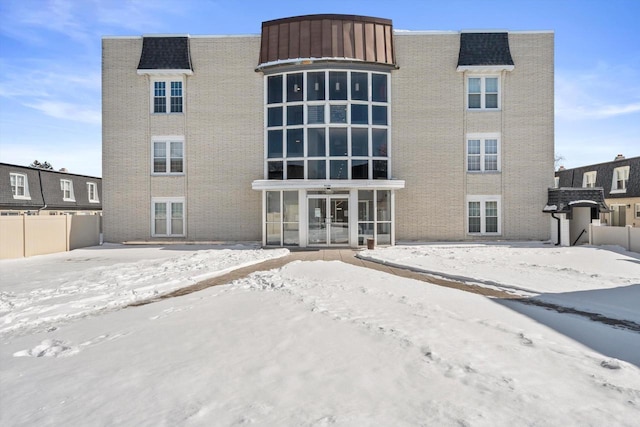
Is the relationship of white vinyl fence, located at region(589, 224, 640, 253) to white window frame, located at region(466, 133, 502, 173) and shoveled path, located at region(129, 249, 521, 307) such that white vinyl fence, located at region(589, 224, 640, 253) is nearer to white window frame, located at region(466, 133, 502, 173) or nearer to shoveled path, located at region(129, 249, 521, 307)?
white window frame, located at region(466, 133, 502, 173)

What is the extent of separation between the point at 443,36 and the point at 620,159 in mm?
21110

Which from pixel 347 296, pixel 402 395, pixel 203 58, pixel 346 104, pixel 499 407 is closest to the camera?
pixel 499 407

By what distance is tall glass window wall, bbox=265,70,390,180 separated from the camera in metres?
19.0

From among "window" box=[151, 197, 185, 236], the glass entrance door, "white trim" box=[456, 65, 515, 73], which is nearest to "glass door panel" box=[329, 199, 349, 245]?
the glass entrance door

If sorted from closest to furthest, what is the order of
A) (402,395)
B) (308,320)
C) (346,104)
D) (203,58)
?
(402,395) < (308,320) < (346,104) < (203,58)

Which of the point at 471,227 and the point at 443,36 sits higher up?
the point at 443,36

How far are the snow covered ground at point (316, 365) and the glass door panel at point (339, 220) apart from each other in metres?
10.0

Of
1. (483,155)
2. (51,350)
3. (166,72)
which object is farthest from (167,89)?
(51,350)

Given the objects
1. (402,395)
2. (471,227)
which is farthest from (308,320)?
(471,227)

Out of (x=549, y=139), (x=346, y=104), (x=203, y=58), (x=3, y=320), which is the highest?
(x=203, y=58)

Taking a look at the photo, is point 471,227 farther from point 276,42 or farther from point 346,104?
point 276,42

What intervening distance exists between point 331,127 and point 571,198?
12422mm

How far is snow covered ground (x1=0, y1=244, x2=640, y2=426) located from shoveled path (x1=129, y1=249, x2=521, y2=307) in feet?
2.78

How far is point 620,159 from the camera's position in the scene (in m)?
30.8
